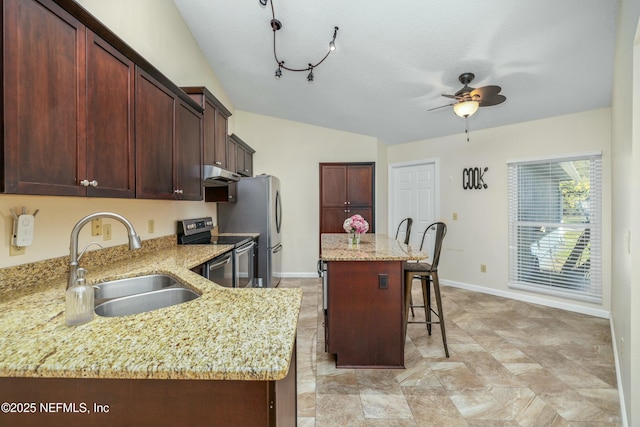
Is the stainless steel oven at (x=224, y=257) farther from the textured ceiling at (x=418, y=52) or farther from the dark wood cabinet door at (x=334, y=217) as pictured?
the textured ceiling at (x=418, y=52)

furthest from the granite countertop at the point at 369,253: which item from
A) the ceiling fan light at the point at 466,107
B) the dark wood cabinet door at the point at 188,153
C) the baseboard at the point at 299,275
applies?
the baseboard at the point at 299,275

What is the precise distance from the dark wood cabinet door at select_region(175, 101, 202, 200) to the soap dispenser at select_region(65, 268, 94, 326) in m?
1.37

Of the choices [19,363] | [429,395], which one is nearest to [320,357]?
[429,395]

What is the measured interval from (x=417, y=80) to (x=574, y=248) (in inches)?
105

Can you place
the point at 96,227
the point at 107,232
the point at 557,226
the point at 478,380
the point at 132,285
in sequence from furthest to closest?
the point at 557,226 < the point at 478,380 < the point at 107,232 < the point at 96,227 < the point at 132,285

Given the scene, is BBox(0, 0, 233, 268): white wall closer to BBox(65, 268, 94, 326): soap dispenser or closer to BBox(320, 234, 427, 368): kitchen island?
BBox(65, 268, 94, 326): soap dispenser

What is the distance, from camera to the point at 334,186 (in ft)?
16.1

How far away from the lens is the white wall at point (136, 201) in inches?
56.4

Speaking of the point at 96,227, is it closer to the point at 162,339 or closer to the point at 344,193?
the point at 162,339

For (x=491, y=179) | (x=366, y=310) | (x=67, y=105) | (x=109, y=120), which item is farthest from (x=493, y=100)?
(x=67, y=105)

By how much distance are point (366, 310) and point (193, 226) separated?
2002 mm

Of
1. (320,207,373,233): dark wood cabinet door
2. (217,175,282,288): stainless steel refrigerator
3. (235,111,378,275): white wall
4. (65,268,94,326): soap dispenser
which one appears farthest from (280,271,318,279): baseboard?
(65,268,94,326): soap dispenser

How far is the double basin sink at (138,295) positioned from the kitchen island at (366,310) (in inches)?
40.7

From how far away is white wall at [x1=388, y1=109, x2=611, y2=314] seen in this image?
3.22 m
